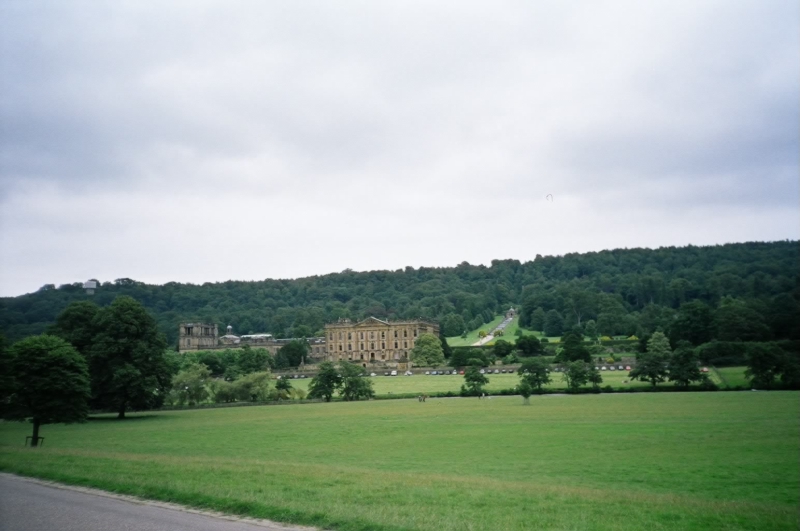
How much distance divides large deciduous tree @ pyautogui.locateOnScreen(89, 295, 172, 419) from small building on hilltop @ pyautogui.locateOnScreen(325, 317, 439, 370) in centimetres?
9099

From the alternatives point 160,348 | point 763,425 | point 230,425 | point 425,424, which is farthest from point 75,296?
point 763,425

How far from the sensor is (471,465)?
22.2 meters

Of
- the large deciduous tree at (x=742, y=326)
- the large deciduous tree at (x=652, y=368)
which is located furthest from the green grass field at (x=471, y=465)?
the large deciduous tree at (x=742, y=326)

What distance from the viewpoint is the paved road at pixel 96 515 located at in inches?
389

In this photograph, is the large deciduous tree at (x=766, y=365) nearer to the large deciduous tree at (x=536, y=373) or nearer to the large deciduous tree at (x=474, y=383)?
the large deciduous tree at (x=536, y=373)

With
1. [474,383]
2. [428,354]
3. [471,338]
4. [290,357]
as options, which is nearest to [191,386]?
[474,383]

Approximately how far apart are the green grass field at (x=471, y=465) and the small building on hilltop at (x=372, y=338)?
9726 centimetres

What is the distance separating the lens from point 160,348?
54469mm

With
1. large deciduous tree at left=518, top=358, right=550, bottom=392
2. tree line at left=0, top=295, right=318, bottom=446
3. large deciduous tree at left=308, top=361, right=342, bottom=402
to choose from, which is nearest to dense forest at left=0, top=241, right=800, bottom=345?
tree line at left=0, top=295, right=318, bottom=446

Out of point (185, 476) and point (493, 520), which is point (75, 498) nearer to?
point (185, 476)

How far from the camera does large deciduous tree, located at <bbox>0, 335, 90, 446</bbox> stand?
33.9m

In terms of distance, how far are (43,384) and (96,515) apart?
90.3ft

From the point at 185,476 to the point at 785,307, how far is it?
288 ft

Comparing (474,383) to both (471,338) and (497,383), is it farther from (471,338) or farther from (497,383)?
(471,338)
